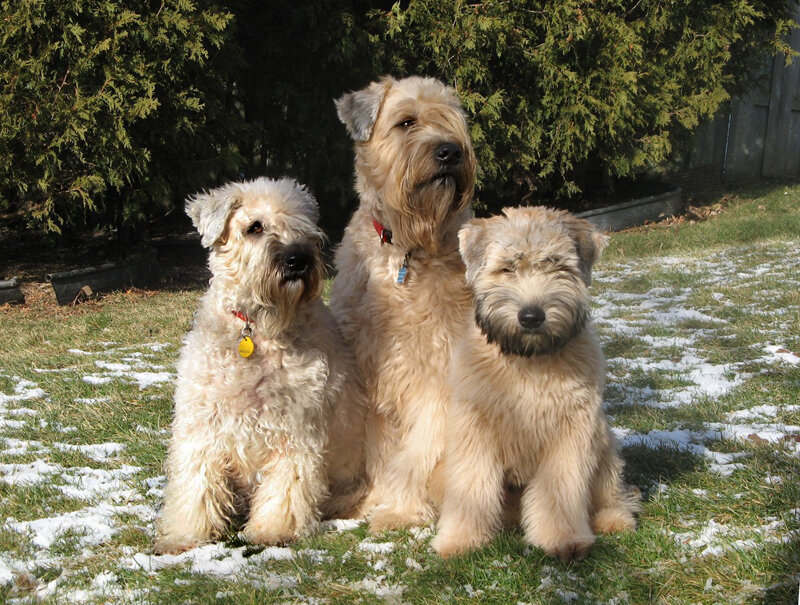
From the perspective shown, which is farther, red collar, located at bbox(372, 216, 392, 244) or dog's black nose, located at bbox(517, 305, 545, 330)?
red collar, located at bbox(372, 216, 392, 244)

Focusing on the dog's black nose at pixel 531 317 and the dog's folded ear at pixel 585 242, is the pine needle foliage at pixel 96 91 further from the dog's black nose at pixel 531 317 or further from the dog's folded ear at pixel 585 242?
the dog's black nose at pixel 531 317

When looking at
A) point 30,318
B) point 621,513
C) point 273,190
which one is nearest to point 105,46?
point 30,318

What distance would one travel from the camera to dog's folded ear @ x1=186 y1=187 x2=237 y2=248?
3671 millimetres

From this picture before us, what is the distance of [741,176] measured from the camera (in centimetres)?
1781

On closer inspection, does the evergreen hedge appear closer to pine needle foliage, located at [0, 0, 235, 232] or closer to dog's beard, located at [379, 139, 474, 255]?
pine needle foliage, located at [0, 0, 235, 232]

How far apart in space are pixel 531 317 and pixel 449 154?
1.10m

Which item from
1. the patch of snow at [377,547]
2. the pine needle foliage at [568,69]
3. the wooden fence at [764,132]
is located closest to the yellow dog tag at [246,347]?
the patch of snow at [377,547]

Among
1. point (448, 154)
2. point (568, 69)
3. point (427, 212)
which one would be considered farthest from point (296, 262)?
point (568, 69)

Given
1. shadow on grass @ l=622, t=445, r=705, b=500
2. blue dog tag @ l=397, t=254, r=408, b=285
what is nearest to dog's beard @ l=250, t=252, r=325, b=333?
blue dog tag @ l=397, t=254, r=408, b=285

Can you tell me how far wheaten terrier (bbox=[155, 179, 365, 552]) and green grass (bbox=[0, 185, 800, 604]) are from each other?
208 mm

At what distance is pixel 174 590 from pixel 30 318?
6.44 meters

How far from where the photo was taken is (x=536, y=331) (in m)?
3.25

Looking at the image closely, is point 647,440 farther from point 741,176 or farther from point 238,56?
point 741,176

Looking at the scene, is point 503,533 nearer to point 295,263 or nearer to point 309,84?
point 295,263
